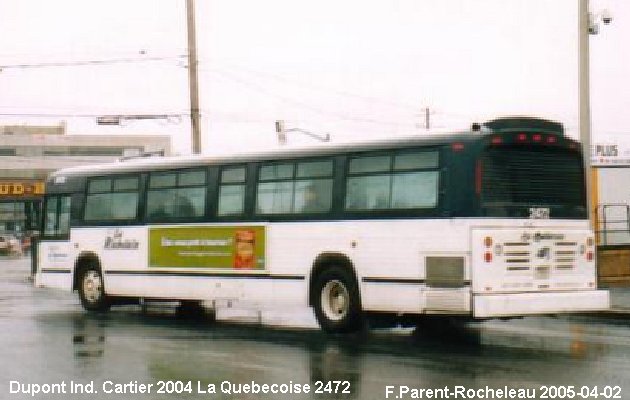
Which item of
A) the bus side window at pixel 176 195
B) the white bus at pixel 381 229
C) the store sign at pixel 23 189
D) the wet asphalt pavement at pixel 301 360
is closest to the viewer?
the wet asphalt pavement at pixel 301 360

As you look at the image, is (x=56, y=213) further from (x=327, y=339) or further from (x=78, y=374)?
(x=78, y=374)

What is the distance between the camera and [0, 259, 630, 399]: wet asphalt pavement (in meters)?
10.8

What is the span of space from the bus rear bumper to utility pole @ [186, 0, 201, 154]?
18.9m

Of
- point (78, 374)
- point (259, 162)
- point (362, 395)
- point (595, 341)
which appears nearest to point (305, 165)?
point (259, 162)

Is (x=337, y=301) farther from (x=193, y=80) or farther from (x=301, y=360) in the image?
(x=193, y=80)

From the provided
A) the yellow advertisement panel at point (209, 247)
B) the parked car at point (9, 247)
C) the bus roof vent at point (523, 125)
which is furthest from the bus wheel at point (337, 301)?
the parked car at point (9, 247)

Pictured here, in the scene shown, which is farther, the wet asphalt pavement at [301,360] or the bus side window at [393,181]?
the bus side window at [393,181]

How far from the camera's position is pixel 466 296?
14.6 metres

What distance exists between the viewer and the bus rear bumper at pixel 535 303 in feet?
47.8

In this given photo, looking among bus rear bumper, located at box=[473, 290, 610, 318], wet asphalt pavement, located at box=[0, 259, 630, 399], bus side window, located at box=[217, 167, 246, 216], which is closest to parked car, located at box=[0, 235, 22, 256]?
wet asphalt pavement, located at box=[0, 259, 630, 399]

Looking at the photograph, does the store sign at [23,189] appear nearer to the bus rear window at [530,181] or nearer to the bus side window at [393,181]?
the bus side window at [393,181]

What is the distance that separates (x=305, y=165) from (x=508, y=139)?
3.78m

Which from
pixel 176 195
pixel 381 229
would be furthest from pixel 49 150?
pixel 381 229

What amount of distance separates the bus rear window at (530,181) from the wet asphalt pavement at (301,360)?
76.2 inches
